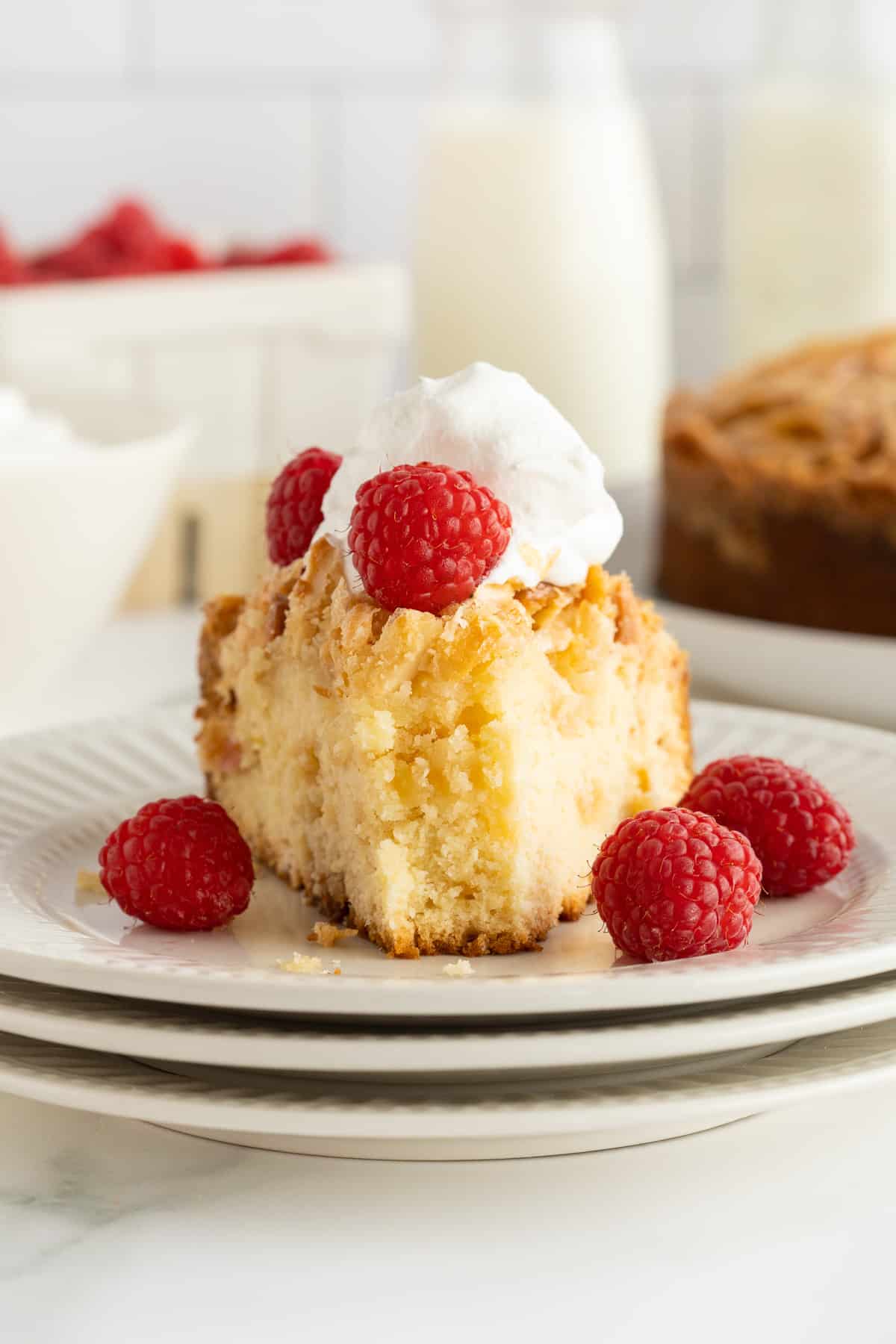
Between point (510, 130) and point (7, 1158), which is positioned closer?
point (7, 1158)

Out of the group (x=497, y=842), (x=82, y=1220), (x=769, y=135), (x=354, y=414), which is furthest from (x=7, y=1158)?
(x=769, y=135)

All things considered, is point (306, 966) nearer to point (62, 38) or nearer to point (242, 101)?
point (62, 38)

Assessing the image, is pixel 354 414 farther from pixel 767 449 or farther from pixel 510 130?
pixel 767 449

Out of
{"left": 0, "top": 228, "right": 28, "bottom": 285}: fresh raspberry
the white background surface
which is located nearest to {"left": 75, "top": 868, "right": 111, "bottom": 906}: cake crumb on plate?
{"left": 0, "top": 228, "right": 28, "bottom": 285}: fresh raspberry

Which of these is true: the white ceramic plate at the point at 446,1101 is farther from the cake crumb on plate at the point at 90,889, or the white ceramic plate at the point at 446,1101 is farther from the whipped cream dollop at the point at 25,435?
the whipped cream dollop at the point at 25,435

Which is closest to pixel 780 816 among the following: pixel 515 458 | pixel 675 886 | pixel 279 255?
pixel 675 886

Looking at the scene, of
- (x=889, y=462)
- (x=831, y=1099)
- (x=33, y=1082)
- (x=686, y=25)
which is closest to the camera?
(x=33, y=1082)
